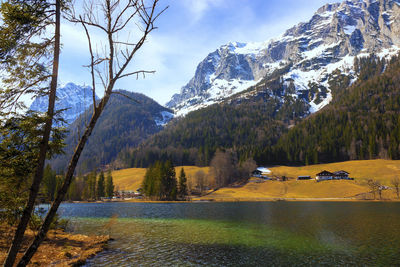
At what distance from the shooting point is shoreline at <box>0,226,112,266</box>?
1896 cm

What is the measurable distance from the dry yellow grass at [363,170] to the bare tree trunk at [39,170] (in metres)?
134

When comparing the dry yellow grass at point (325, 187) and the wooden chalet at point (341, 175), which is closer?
the dry yellow grass at point (325, 187)

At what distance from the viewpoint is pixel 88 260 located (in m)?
20.5

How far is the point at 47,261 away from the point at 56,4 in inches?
732

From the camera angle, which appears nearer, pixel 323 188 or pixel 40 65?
pixel 40 65

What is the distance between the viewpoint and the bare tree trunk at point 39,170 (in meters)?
7.59

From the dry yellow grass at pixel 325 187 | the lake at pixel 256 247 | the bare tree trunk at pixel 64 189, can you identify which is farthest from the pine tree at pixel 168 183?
the bare tree trunk at pixel 64 189

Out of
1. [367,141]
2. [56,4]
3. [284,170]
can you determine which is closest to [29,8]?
[56,4]

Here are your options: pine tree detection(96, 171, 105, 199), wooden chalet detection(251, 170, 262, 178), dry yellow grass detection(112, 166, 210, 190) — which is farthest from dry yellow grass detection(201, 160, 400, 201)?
pine tree detection(96, 171, 105, 199)

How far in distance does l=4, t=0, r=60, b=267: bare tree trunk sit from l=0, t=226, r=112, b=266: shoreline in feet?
39.0

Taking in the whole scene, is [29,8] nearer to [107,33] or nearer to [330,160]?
[107,33]

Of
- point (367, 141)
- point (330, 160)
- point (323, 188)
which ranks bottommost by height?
point (323, 188)

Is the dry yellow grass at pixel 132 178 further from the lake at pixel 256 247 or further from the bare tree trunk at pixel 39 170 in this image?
the bare tree trunk at pixel 39 170

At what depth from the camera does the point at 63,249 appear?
23031 mm
